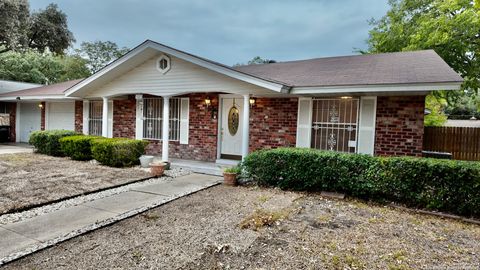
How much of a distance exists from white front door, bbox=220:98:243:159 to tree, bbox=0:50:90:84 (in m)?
22.0

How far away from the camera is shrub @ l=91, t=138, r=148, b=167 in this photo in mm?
8375

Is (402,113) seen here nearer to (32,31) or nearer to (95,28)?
(32,31)

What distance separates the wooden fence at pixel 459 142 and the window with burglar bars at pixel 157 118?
836 cm

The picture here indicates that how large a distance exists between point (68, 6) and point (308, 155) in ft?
66.6

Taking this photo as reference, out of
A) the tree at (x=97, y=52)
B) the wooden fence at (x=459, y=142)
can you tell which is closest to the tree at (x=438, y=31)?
the wooden fence at (x=459, y=142)

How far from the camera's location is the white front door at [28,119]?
14.6 metres

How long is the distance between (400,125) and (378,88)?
4.65 ft

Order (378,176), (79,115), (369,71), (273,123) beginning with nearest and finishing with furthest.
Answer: (378,176) → (369,71) → (273,123) → (79,115)

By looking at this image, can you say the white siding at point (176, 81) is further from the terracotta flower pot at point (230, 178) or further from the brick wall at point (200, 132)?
the terracotta flower pot at point (230, 178)

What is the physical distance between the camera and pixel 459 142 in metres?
8.48

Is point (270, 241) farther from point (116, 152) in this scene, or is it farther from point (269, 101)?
point (116, 152)

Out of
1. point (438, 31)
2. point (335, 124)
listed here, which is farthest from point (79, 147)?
point (438, 31)

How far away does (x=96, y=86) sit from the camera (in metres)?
10.0

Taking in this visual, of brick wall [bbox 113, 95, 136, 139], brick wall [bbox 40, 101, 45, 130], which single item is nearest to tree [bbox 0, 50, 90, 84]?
brick wall [bbox 40, 101, 45, 130]
